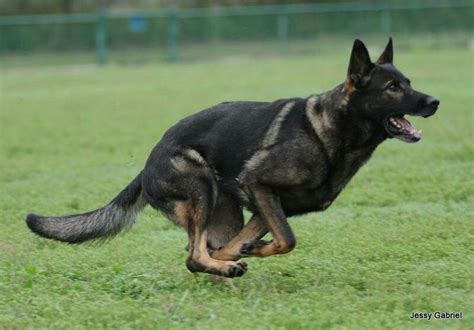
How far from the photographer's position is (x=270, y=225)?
6.20 meters

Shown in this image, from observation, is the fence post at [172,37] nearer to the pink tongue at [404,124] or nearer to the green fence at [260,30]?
the green fence at [260,30]

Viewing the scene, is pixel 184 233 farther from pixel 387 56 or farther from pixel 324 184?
pixel 387 56

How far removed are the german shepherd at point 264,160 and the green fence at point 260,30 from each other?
27972 millimetres

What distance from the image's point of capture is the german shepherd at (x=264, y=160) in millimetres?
6129

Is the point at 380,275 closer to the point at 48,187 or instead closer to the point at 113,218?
the point at 113,218

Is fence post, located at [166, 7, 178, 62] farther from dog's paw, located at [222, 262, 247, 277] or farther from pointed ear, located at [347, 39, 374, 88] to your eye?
dog's paw, located at [222, 262, 247, 277]

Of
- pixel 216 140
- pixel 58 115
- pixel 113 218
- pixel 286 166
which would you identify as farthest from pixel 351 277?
pixel 58 115

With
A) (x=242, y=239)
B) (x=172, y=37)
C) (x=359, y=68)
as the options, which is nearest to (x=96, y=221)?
(x=242, y=239)

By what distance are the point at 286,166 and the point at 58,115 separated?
12335 mm

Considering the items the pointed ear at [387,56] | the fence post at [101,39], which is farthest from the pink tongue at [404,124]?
the fence post at [101,39]

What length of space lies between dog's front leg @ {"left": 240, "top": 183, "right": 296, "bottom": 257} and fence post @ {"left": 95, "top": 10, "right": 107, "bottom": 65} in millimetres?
28341

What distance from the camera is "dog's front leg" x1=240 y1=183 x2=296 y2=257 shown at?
6.09 m

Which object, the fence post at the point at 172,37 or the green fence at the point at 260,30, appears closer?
the green fence at the point at 260,30

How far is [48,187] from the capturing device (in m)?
10.4
